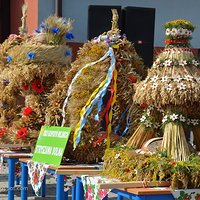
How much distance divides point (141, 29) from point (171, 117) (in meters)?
4.54

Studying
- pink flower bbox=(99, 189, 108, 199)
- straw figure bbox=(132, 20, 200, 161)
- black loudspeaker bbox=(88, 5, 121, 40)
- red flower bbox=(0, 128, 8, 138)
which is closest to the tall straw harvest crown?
straw figure bbox=(132, 20, 200, 161)

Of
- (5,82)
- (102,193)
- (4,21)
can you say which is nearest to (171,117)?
(102,193)

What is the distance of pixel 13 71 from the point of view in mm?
5656

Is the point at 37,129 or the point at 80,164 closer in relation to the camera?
the point at 80,164

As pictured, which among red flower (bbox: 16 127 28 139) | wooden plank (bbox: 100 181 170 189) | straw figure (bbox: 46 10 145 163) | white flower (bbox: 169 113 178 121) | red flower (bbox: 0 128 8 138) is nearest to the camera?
wooden plank (bbox: 100 181 170 189)

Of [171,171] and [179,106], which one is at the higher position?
[179,106]

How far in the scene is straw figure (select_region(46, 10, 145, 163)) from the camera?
4809 millimetres

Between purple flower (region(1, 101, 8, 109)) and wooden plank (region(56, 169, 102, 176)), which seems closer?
wooden plank (region(56, 169, 102, 176))

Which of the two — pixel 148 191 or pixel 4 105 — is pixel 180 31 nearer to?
pixel 148 191

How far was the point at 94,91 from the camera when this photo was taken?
15.4ft

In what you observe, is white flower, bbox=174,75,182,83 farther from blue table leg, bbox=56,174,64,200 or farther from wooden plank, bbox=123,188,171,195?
blue table leg, bbox=56,174,64,200

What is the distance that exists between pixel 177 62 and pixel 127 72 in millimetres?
1196

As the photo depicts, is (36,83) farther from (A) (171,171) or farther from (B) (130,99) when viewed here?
(A) (171,171)

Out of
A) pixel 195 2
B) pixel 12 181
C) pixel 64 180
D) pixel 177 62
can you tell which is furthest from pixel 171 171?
pixel 195 2
